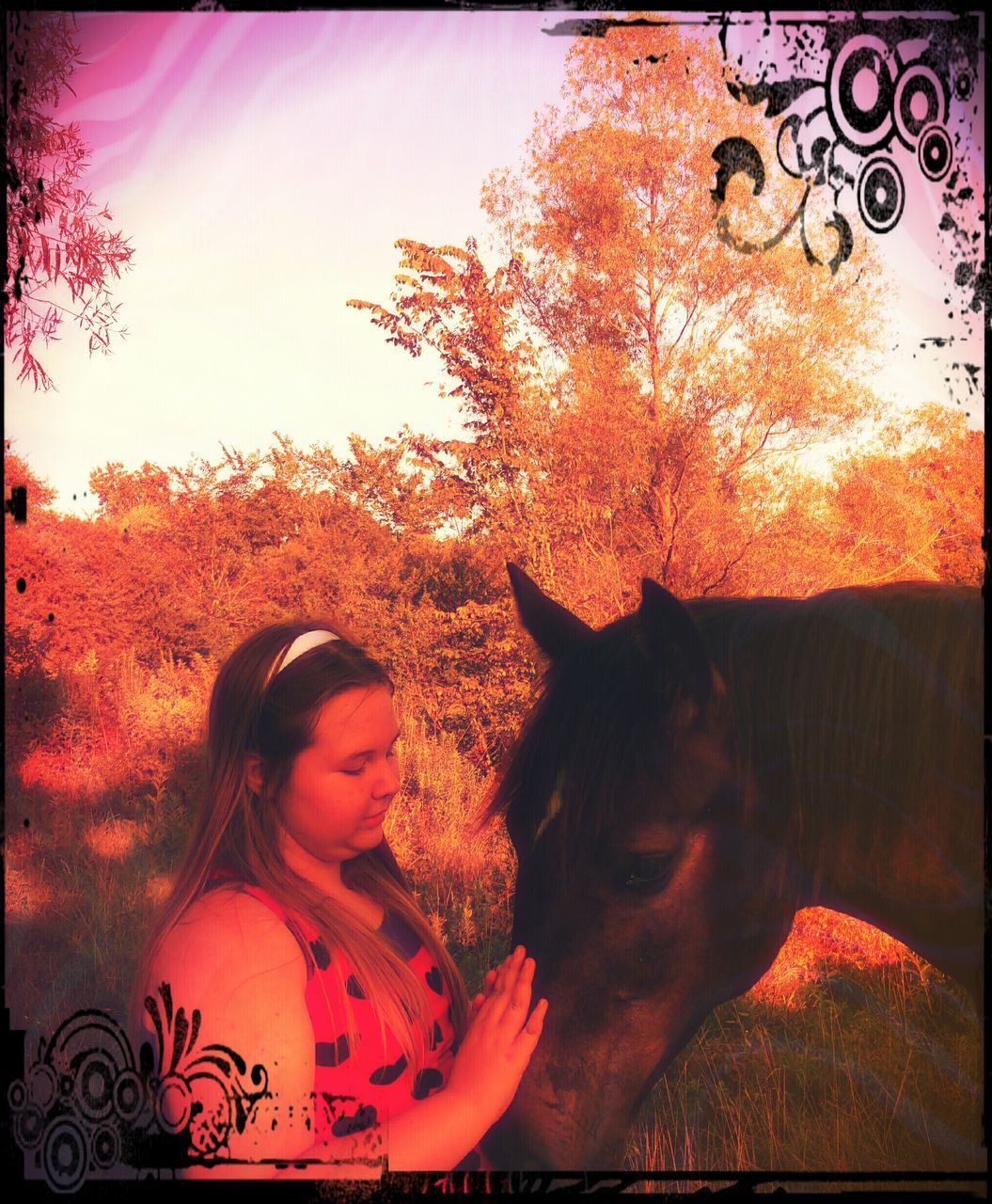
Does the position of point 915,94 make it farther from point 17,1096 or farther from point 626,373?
point 17,1096

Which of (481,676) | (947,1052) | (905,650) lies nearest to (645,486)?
(481,676)

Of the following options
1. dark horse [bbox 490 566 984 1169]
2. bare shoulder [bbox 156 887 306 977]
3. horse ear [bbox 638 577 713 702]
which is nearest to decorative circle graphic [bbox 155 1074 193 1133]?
bare shoulder [bbox 156 887 306 977]

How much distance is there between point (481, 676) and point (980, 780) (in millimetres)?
1285

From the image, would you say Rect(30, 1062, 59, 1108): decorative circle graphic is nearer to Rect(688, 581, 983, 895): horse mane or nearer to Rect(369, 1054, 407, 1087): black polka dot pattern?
Rect(369, 1054, 407, 1087): black polka dot pattern

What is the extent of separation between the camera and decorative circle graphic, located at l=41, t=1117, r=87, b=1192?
171 cm

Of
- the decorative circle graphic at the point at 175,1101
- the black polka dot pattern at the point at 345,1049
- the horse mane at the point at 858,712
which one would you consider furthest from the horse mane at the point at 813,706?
the decorative circle graphic at the point at 175,1101

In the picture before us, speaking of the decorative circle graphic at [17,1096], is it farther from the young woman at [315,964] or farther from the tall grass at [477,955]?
the young woman at [315,964]

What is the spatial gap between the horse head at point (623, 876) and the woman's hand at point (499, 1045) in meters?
0.05

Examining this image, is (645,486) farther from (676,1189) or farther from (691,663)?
(676,1189)

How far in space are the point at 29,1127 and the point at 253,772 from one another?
937 mm

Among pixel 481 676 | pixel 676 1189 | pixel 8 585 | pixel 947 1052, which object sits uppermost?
pixel 8 585

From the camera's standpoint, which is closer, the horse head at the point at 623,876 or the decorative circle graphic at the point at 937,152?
the horse head at the point at 623,876

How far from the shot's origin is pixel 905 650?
174 cm

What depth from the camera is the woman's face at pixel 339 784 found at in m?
1.65
